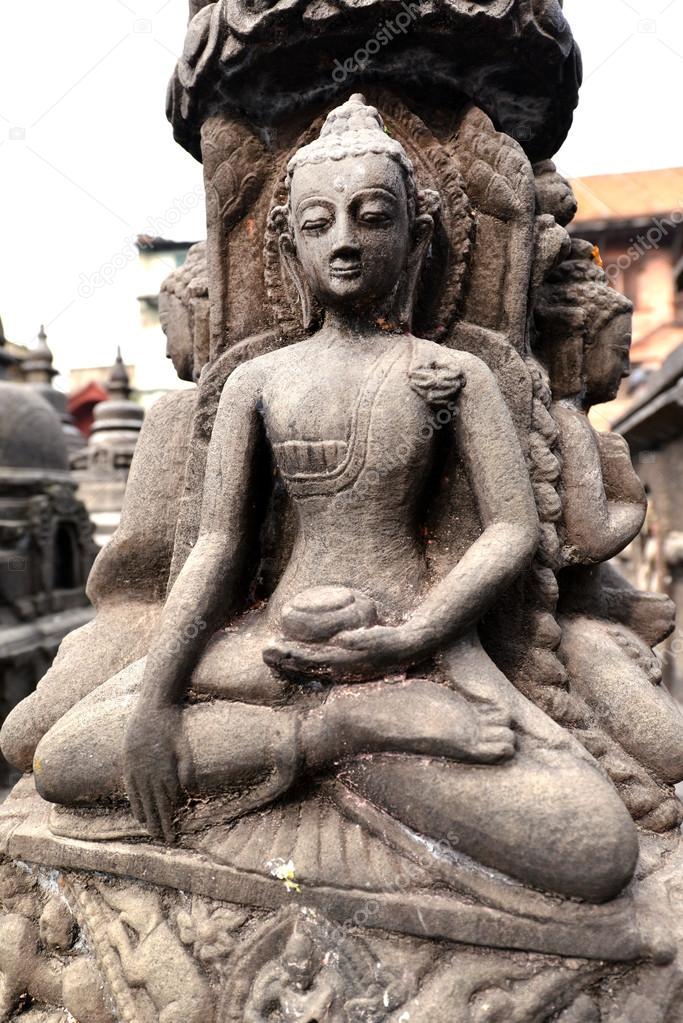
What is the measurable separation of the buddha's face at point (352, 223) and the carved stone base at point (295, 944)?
1.36 m

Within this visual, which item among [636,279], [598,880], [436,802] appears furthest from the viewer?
[636,279]

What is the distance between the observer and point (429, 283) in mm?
2184

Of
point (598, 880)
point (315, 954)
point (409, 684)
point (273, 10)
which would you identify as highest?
point (273, 10)

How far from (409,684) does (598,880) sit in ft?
1.78

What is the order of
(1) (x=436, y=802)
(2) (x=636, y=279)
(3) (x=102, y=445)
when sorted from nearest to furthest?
(1) (x=436, y=802) → (3) (x=102, y=445) → (2) (x=636, y=279)

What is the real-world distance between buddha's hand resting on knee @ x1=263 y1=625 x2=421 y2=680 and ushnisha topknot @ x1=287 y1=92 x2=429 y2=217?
3.81 ft

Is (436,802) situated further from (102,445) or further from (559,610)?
(102,445)

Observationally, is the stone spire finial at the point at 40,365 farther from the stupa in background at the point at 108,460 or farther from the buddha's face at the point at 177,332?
the buddha's face at the point at 177,332

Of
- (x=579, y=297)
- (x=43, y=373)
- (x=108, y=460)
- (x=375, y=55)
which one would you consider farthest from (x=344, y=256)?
(x=43, y=373)

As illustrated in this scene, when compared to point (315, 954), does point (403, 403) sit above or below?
above

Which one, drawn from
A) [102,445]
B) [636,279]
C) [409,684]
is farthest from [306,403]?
[636,279]

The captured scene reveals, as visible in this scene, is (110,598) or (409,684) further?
(110,598)

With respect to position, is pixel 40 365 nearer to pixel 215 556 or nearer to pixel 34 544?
pixel 34 544

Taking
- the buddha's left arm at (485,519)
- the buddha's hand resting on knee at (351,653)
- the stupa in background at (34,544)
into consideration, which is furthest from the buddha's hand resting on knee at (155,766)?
the stupa in background at (34,544)
